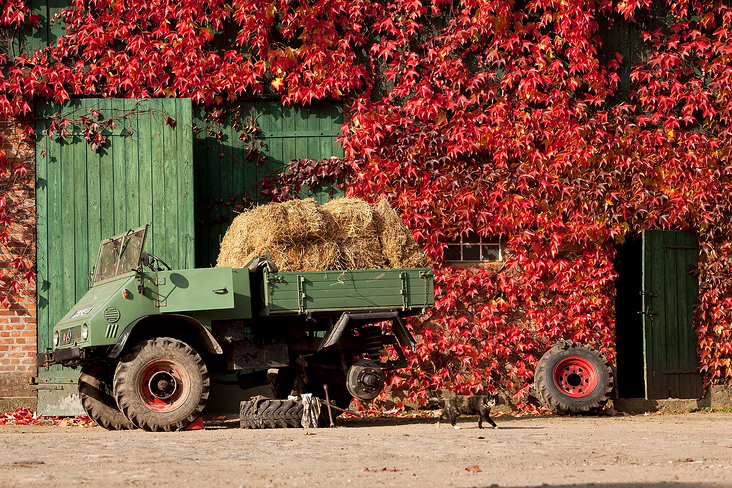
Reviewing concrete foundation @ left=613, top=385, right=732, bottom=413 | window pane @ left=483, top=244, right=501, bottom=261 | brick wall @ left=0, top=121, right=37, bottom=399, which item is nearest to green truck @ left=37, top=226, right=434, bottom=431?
brick wall @ left=0, top=121, right=37, bottom=399

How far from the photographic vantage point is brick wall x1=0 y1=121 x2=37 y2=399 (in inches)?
437

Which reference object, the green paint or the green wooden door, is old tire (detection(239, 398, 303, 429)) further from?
the green wooden door

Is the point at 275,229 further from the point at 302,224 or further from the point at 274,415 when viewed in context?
the point at 274,415

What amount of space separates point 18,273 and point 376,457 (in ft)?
20.8

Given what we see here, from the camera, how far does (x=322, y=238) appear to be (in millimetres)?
9523

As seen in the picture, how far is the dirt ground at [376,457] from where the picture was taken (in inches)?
211

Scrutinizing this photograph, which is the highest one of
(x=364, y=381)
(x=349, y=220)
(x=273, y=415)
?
(x=349, y=220)

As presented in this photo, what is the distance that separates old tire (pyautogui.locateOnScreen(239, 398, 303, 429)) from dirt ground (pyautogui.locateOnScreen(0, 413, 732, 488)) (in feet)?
0.65

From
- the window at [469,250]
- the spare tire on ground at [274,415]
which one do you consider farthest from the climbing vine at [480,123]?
the spare tire on ground at [274,415]

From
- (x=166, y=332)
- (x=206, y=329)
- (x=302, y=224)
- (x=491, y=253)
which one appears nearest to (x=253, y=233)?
(x=302, y=224)

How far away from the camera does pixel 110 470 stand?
570 cm

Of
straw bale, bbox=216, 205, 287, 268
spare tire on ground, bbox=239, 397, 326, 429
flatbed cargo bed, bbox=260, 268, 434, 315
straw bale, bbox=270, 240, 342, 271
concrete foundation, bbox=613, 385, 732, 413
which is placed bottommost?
concrete foundation, bbox=613, 385, 732, 413

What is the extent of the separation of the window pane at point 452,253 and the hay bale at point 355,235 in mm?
2292

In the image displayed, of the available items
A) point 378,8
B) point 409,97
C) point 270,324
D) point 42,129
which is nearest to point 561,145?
point 409,97
